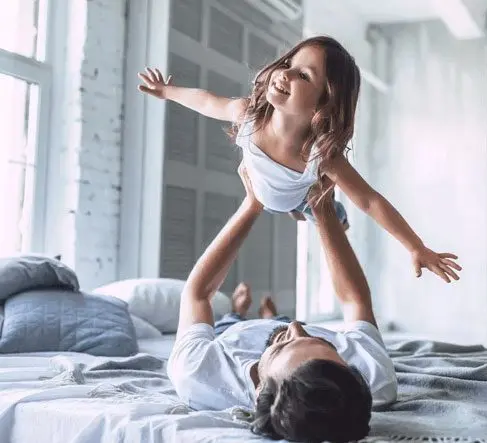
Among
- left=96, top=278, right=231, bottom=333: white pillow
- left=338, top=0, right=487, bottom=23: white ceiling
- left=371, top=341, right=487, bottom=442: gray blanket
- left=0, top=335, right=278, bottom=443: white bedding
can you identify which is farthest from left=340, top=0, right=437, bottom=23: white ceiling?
left=0, top=335, right=278, bottom=443: white bedding

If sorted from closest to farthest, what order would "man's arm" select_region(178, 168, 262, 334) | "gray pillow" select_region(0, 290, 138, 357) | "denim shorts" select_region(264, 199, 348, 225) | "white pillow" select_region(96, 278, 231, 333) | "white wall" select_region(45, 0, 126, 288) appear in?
"man's arm" select_region(178, 168, 262, 334) → "denim shorts" select_region(264, 199, 348, 225) → "gray pillow" select_region(0, 290, 138, 357) → "white pillow" select_region(96, 278, 231, 333) → "white wall" select_region(45, 0, 126, 288)

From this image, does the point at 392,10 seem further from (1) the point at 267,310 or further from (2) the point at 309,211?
(2) the point at 309,211

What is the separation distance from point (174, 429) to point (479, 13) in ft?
11.5

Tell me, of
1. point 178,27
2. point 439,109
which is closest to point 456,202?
point 439,109

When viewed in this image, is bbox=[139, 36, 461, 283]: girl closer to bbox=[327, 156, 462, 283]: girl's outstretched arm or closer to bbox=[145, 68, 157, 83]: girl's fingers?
bbox=[327, 156, 462, 283]: girl's outstretched arm

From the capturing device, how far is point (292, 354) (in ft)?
3.64

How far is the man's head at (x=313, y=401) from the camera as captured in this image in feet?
3.38

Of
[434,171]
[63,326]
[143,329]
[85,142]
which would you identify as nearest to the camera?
[63,326]

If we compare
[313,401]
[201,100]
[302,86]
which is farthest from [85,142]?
[313,401]

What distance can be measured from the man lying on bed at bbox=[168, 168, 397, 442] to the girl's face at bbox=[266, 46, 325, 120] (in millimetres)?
326

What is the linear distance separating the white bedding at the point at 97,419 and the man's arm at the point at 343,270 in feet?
1.46

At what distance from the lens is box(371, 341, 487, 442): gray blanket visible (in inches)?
43.6

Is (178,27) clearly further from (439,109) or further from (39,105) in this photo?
(439,109)

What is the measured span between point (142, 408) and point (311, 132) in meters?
0.63
